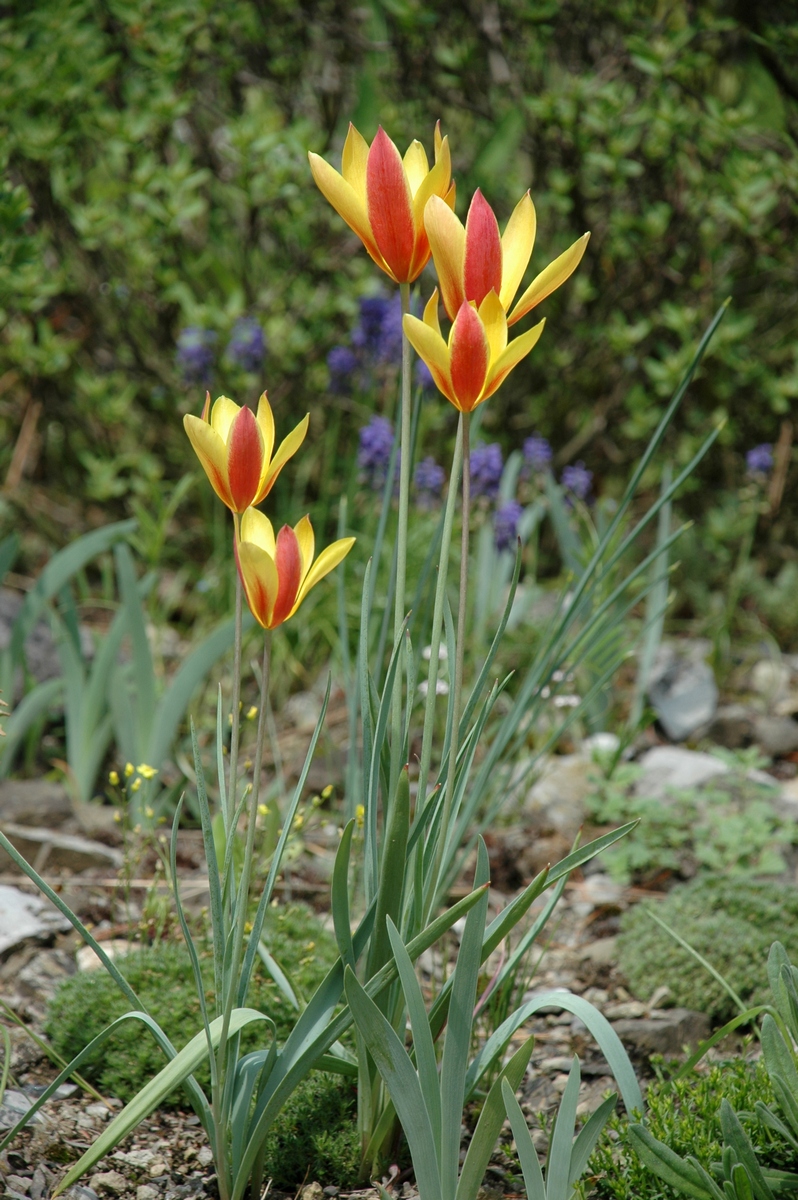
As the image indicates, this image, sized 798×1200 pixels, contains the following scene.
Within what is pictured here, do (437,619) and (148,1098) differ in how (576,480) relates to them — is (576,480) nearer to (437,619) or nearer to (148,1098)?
(437,619)

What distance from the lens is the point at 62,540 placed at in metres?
3.86

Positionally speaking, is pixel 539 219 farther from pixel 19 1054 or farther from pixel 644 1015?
pixel 19 1054

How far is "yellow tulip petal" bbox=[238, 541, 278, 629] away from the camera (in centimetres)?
106

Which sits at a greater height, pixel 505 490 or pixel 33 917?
pixel 505 490

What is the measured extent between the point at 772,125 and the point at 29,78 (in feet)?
8.05

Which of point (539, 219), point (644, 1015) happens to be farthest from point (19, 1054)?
point (539, 219)

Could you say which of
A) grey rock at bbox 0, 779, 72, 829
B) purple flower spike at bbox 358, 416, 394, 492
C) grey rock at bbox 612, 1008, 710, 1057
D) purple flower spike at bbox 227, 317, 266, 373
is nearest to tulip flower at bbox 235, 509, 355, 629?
grey rock at bbox 612, 1008, 710, 1057

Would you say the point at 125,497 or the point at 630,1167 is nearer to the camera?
the point at 630,1167

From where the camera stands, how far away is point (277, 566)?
109cm

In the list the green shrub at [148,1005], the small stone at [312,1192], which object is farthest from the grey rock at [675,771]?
the small stone at [312,1192]

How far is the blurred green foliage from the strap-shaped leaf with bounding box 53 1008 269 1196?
2.53 meters

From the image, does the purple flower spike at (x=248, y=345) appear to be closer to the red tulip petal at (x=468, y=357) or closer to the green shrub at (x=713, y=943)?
the green shrub at (x=713, y=943)

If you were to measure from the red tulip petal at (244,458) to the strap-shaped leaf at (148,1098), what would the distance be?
1.80 ft

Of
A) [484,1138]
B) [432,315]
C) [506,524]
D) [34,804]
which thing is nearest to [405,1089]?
[484,1138]
